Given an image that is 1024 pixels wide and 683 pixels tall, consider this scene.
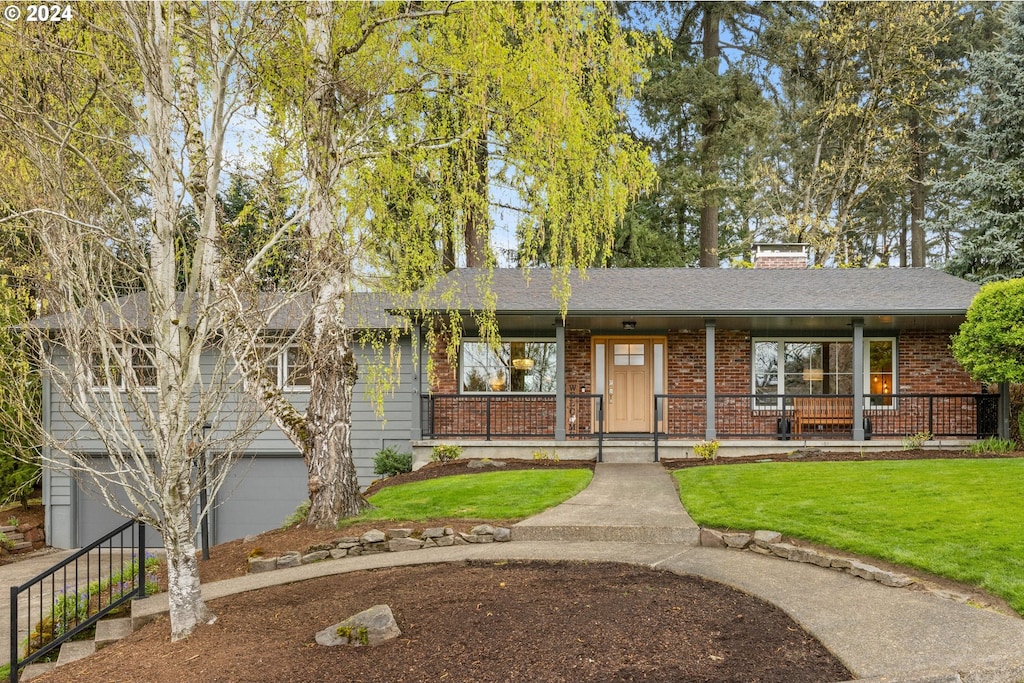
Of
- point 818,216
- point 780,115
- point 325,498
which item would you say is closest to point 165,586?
point 325,498

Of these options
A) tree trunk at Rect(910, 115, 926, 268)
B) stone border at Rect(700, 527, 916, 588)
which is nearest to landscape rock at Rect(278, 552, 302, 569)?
Answer: stone border at Rect(700, 527, 916, 588)

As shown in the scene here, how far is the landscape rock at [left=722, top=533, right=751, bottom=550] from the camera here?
263 inches

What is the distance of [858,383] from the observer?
12.1 metres

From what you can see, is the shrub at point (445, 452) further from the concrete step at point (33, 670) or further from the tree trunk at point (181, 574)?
the tree trunk at point (181, 574)

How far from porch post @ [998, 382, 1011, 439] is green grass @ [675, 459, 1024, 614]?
2.28 meters

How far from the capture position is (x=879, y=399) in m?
13.5

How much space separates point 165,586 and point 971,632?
7136 millimetres

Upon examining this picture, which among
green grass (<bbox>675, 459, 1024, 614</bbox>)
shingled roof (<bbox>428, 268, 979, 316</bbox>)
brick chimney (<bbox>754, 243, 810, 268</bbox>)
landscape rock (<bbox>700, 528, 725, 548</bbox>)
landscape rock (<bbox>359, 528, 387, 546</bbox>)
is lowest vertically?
landscape rock (<bbox>359, 528, 387, 546</bbox>)

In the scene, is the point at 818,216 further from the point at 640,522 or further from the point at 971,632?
the point at 971,632

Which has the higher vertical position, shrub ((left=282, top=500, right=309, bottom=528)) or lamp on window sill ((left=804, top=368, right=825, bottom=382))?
lamp on window sill ((left=804, top=368, right=825, bottom=382))

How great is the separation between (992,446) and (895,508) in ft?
18.7

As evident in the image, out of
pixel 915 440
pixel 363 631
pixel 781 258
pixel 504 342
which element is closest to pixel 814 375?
pixel 915 440

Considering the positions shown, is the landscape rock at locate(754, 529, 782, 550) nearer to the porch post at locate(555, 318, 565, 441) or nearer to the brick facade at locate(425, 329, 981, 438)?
the porch post at locate(555, 318, 565, 441)

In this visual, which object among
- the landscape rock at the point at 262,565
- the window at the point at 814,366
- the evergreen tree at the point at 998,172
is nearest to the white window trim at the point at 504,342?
the window at the point at 814,366
